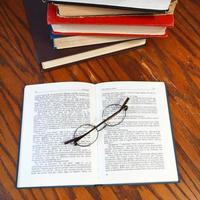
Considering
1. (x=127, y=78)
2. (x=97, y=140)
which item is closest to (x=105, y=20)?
(x=127, y=78)

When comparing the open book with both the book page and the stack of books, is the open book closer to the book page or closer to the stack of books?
the book page

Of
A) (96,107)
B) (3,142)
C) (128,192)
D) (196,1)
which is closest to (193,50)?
(196,1)

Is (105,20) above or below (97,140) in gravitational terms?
above

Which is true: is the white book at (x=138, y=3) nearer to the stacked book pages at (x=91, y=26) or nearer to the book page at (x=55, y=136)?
the stacked book pages at (x=91, y=26)

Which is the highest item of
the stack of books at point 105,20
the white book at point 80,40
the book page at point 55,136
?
the stack of books at point 105,20

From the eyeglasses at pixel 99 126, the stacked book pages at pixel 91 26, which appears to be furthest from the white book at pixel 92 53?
the eyeglasses at pixel 99 126

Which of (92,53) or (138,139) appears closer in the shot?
(138,139)

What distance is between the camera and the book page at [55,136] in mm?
781

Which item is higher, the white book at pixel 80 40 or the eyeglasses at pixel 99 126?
the white book at pixel 80 40

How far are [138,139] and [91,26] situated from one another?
0.28 metres

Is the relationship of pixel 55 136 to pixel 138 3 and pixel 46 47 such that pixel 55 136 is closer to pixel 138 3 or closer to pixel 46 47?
pixel 46 47

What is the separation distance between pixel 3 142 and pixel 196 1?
633 millimetres

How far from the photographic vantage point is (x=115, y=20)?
0.83 m

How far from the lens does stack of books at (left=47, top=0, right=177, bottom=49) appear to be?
2.58 feet
